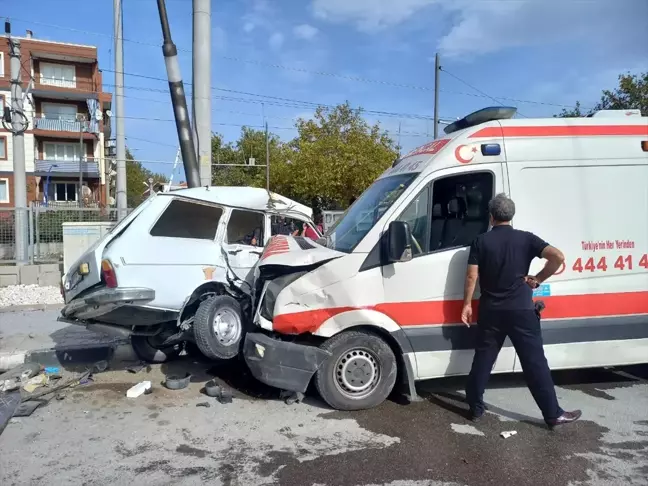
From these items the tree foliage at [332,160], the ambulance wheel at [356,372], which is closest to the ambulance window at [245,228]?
the ambulance wheel at [356,372]

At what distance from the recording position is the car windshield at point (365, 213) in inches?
193

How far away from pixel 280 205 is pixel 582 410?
418 centimetres

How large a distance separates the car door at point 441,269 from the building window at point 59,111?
44769 mm

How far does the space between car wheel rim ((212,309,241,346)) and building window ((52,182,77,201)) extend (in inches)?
1714

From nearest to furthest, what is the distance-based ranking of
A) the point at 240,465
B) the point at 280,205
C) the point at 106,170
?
the point at 240,465
the point at 280,205
the point at 106,170

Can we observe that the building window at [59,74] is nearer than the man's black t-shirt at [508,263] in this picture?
No

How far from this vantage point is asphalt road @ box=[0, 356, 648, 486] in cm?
368

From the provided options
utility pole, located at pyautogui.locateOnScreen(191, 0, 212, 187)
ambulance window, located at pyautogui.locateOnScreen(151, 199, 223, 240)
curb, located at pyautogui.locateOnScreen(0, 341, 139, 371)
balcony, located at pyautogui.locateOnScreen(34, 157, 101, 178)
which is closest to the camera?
ambulance window, located at pyautogui.locateOnScreen(151, 199, 223, 240)

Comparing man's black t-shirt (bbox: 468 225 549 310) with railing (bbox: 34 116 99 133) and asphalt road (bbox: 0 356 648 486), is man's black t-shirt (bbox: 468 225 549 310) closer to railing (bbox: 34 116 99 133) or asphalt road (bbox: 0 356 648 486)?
asphalt road (bbox: 0 356 648 486)

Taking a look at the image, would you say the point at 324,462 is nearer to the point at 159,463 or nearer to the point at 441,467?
the point at 441,467

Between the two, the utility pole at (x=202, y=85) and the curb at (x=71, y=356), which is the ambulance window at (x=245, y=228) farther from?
the utility pole at (x=202, y=85)

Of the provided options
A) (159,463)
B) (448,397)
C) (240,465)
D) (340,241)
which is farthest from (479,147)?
(159,463)

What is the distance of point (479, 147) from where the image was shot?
489 cm

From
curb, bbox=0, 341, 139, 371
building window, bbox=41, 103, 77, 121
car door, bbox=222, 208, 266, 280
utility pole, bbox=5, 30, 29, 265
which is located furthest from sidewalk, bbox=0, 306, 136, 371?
building window, bbox=41, 103, 77, 121
